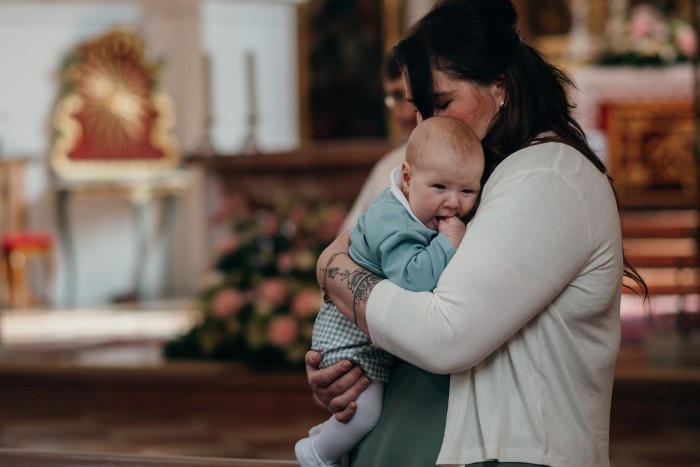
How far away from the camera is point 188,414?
5.91 m

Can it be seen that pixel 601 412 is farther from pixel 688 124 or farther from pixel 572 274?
pixel 688 124

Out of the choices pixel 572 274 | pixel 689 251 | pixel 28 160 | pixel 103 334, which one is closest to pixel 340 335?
pixel 572 274

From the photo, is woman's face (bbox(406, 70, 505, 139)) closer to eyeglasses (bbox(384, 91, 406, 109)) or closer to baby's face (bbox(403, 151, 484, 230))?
baby's face (bbox(403, 151, 484, 230))

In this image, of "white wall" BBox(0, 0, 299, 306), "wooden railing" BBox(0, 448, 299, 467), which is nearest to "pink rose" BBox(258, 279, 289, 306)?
"wooden railing" BBox(0, 448, 299, 467)

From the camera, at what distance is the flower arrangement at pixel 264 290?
5.70 meters

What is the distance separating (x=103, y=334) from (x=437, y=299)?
23.2ft

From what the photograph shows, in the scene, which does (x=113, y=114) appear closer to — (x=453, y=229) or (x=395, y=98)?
(x=395, y=98)

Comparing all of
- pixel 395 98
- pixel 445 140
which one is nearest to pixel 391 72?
pixel 395 98

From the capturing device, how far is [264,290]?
576 centimetres

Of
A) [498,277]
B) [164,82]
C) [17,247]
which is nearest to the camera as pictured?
[498,277]

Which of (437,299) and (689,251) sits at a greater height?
(437,299)

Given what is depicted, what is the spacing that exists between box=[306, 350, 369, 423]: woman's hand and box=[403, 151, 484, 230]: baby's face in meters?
0.27

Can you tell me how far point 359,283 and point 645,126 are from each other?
31.0 ft

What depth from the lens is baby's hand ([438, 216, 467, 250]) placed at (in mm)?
1856
